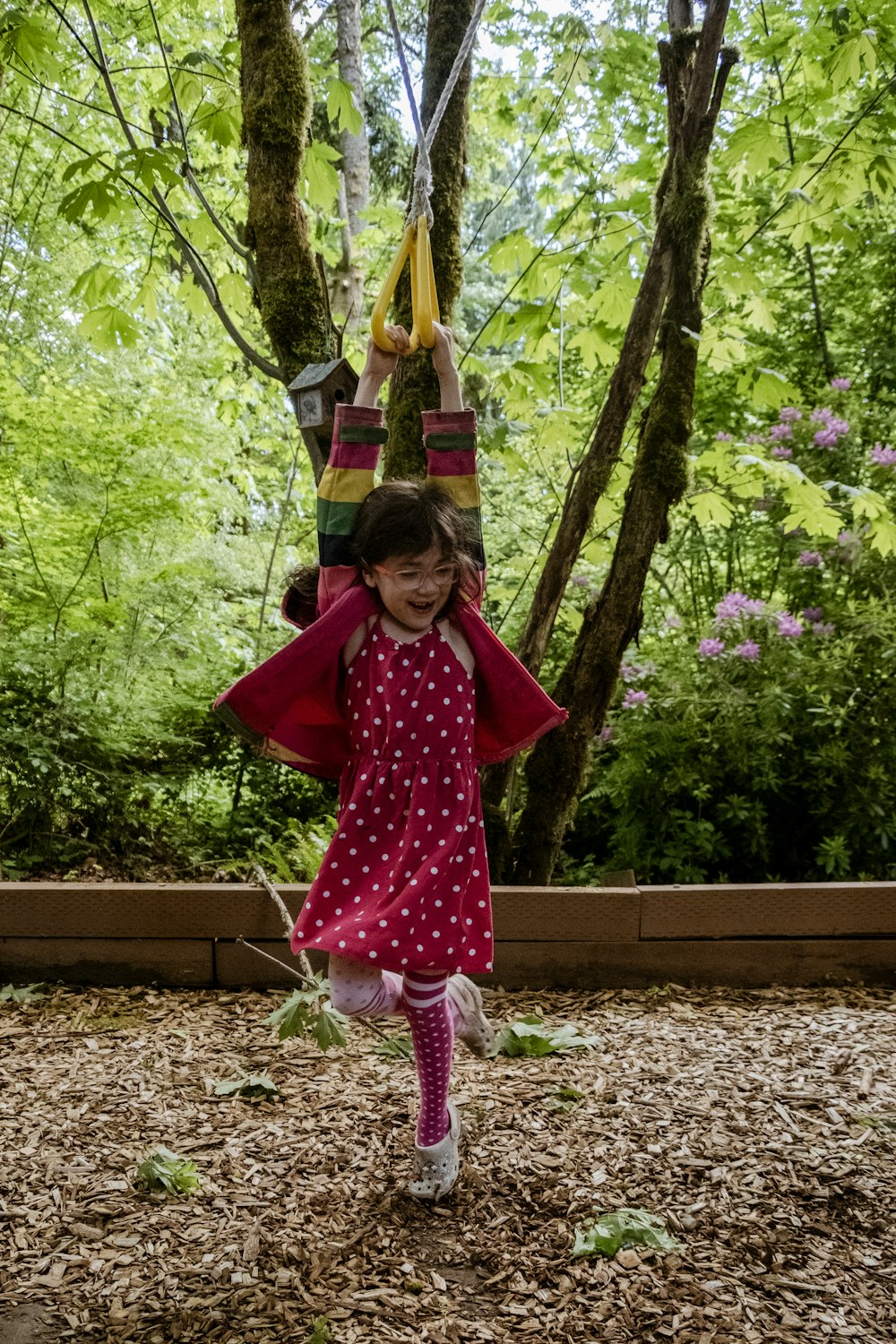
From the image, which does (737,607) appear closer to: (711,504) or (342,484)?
(711,504)

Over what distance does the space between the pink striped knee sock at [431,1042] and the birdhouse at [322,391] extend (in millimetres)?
1320

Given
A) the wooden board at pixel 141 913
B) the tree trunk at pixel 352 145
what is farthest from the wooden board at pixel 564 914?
the tree trunk at pixel 352 145

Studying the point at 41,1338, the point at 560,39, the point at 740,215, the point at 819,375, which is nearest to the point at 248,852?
the point at 41,1338

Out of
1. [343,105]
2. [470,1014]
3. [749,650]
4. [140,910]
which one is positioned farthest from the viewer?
[749,650]

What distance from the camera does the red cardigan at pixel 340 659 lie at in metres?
1.94

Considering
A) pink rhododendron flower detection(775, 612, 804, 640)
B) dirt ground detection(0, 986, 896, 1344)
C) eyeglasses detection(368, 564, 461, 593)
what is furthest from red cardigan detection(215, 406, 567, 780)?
pink rhododendron flower detection(775, 612, 804, 640)

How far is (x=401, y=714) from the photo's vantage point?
194cm

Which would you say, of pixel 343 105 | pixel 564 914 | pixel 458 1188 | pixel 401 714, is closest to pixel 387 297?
pixel 401 714

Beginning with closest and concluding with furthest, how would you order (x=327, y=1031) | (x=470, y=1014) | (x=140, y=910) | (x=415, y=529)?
(x=415, y=529), (x=470, y=1014), (x=327, y=1031), (x=140, y=910)

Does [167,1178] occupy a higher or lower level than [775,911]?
lower

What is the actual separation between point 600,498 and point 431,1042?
2189 millimetres

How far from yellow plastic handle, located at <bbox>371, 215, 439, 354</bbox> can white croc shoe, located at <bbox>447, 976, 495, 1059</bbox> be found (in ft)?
4.68

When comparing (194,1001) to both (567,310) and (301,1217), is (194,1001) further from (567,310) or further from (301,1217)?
(567,310)

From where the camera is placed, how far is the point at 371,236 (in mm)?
5566
